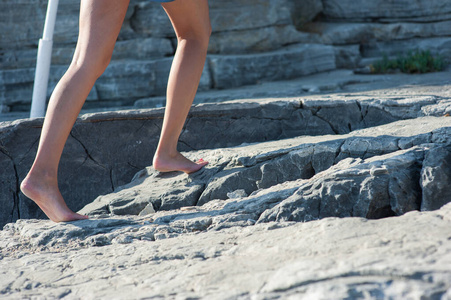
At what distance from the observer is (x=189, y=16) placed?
2.02 m

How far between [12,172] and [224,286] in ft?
5.79

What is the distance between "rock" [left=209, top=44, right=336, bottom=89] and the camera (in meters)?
5.66

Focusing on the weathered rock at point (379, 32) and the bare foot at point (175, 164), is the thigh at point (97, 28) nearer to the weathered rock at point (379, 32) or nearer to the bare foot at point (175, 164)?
the bare foot at point (175, 164)

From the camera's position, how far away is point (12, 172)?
8.11ft

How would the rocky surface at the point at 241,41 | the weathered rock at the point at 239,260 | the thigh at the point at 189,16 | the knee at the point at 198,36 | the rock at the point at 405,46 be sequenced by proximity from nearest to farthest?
1. the weathered rock at the point at 239,260
2. the thigh at the point at 189,16
3. the knee at the point at 198,36
4. the rocky surface at the point at 241,41
5. the rock at the point at 405,46

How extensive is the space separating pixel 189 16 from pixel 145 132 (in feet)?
2.62

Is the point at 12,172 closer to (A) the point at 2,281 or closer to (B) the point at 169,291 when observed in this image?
(A) the point at 2,281

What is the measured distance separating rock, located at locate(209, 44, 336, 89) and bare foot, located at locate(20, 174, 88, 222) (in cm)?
399

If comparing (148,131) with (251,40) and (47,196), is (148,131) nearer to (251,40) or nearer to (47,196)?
(47,196)

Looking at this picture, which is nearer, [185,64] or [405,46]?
[185,64]

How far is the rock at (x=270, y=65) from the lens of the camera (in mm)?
5664

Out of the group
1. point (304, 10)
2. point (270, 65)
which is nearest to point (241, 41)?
point (270, 65)

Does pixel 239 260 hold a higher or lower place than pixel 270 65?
lower

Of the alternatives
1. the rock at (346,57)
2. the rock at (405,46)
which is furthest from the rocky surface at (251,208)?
the rock at (405,46)
